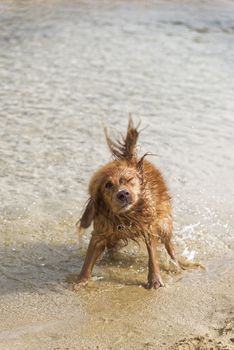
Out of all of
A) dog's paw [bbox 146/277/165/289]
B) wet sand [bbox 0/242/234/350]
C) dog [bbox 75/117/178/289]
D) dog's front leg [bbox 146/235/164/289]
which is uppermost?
dog [bbox 75/117/178/289]

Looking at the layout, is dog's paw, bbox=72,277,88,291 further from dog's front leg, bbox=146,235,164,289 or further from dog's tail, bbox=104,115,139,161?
dog's tail, bbox=104,115,139,161

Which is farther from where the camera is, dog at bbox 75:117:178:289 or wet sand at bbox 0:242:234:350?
dog at bbox 75:117:178:289

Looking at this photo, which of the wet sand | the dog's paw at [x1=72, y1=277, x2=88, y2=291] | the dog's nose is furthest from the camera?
the dog's paw at [x1=72, y1=277, x2=88, y2=291]

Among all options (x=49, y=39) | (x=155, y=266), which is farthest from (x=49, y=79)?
(x=155, y=266)

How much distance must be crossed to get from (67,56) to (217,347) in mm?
8790

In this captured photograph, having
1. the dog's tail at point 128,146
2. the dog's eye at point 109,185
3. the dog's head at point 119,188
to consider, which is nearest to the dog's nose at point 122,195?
the dog's head at point 119,188

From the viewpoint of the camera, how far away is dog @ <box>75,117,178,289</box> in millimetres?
5301

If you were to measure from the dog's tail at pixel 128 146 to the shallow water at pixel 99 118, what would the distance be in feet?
3.04

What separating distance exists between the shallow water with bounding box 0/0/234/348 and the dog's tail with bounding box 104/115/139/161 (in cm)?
93

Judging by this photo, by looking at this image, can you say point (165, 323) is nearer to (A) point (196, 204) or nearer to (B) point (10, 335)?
(B) point (10, 335)

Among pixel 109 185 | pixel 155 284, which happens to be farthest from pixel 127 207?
pixel 155 284

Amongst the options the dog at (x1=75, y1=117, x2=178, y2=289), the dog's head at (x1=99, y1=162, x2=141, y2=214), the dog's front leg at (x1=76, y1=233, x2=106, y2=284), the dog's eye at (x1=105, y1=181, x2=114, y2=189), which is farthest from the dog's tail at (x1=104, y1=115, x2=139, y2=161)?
the dog's front leg at (x1=76, y1=233, x2=106, y2=284)

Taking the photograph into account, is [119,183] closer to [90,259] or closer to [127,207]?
[127,207]

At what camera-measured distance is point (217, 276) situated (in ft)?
18.5
